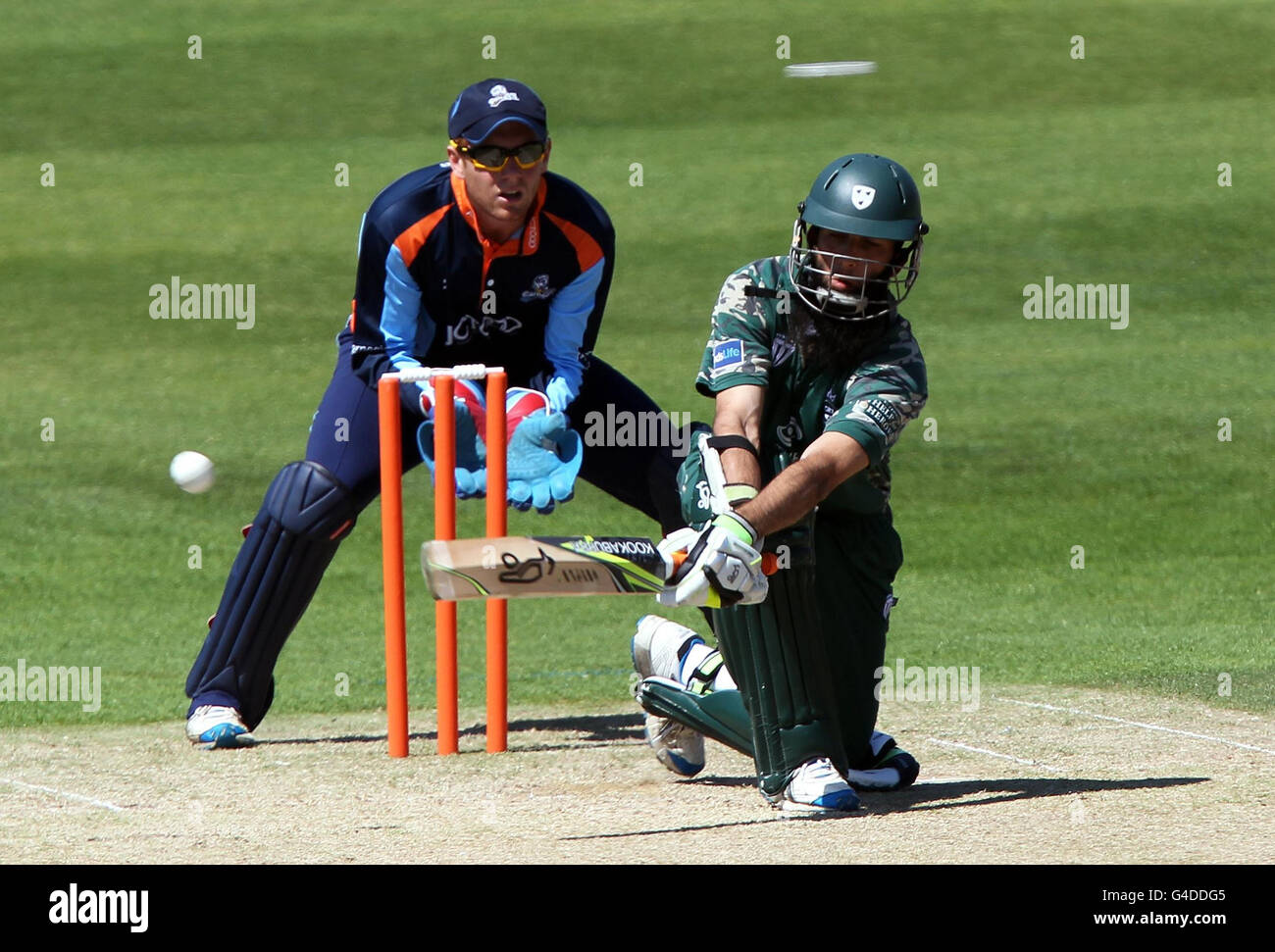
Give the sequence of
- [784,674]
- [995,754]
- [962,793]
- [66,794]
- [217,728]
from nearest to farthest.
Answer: [784,674]
[962,793]
[66,794]
[995,754]
[217,728]

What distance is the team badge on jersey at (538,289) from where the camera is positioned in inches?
238

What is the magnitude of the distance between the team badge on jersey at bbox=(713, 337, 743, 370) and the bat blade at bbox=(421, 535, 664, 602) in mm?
574

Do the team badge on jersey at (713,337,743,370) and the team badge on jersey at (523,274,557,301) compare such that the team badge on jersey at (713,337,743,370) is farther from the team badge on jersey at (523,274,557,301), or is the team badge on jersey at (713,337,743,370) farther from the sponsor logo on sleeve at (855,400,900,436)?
the team badge on jersey at (523,274,557,301)

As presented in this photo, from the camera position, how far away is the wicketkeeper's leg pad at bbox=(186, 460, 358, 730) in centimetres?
595

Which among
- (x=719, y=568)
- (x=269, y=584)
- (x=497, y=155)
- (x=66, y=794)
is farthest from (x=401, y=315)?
(x=719, y=568)

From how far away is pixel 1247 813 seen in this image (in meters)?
4.56

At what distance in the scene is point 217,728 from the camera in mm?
5871

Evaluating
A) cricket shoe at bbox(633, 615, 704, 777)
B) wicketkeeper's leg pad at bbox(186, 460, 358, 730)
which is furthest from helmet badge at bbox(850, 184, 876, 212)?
wicketkeeper's leg pad at bbox(186, 460, 358, 730)

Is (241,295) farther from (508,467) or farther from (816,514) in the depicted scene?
(816,514)

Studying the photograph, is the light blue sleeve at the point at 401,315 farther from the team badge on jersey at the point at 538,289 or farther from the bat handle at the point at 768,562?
the bat handle at the point at 768,562

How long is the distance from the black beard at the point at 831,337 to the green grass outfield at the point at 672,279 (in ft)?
7.73

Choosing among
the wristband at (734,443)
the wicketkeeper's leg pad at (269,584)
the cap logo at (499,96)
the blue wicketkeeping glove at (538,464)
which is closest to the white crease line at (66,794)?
the wicketkeeper's leg pad at (269,584)

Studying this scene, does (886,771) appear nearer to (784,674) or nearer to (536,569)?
(784,674)

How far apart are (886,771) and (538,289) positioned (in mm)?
1903
